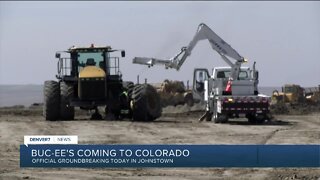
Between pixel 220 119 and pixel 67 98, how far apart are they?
5.87 metres

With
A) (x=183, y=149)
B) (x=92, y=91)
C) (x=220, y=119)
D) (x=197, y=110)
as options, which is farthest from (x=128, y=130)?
(x=197, y=110)

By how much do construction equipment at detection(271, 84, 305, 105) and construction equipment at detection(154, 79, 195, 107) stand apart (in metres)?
5.45

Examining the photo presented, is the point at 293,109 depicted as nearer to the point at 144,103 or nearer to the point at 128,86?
the point at 128,86

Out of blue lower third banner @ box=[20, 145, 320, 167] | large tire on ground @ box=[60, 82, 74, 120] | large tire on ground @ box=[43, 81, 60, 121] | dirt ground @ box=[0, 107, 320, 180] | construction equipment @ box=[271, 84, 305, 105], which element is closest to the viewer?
blue lower third banner @ box=[20, 145, 320, 167]

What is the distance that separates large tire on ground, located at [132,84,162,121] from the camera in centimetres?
2397

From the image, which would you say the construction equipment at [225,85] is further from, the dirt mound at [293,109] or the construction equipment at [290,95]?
the construction equipment at [290,95]

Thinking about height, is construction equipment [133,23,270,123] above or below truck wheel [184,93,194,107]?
above

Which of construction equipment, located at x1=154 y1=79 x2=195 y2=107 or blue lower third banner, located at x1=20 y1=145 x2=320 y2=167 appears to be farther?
construction equipment, located at x1=154 y1=79 x2=195 y2=107

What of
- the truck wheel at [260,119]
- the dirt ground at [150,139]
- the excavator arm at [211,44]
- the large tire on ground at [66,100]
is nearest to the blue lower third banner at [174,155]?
the dirt ground at [150,139]

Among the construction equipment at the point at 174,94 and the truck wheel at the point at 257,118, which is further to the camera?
the construction equipment at the point at 174,94

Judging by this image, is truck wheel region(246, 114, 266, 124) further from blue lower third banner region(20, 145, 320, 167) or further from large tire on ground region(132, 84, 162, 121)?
blue lower third banner region(20, 145, 320, 167)

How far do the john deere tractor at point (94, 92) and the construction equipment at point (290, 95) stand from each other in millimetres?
18036

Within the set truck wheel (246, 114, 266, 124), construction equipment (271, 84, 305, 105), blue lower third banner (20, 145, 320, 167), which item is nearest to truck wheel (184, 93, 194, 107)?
construction equipment (271, 84, 305, 105)

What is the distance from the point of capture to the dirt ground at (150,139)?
11.9 metres
